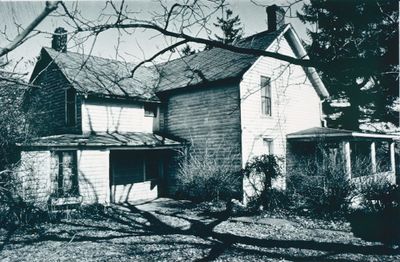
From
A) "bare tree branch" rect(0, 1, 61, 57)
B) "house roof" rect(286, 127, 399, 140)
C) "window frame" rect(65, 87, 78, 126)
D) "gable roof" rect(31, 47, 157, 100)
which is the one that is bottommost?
"house roof" rect(286, 127, 399, 140)

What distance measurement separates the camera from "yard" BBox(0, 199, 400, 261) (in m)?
7.47

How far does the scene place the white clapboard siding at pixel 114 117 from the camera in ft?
50.4

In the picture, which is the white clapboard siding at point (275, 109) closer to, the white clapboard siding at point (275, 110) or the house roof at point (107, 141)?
the white clapboard siding at point (275, 110)

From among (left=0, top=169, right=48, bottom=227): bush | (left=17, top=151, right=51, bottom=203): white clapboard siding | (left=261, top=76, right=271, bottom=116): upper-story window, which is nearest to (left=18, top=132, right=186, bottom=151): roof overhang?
(left=17, top=151, right=51, bottom=203): white clapboard siding

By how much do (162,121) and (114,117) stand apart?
292cm

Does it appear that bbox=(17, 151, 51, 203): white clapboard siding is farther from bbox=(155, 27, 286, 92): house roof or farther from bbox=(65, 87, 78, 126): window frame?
bbox=(155, 27, 286, 92): house roof

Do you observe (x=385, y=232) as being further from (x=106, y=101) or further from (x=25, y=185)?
(x=106, y=101)

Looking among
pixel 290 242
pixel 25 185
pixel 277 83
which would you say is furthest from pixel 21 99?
pixel 277 83

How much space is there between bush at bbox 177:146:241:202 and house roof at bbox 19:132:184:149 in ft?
7.08

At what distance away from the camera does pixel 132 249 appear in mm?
7961

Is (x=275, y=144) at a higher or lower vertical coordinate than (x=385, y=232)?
higher

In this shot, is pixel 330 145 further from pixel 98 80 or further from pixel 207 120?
pixel 98 80

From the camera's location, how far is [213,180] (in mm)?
14195

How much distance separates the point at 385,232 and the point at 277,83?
9.65m
